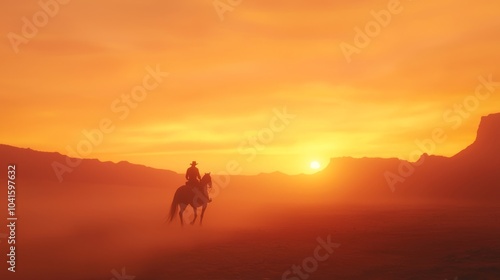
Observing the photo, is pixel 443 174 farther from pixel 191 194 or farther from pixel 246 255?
pixel 246 255

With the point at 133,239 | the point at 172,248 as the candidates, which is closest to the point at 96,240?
the point at 133,239

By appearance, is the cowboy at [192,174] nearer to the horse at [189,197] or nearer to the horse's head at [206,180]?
the horse at [189,197]

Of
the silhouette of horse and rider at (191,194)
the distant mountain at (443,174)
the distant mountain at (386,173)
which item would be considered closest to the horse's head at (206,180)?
the silhouette of horse and rider at (191,194)

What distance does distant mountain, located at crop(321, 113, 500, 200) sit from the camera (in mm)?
98875

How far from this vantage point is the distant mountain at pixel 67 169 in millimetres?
141875

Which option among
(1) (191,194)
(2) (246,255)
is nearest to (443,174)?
(1) (191,194)

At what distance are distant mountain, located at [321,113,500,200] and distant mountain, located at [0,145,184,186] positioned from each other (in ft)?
265

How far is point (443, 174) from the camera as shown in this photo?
123m

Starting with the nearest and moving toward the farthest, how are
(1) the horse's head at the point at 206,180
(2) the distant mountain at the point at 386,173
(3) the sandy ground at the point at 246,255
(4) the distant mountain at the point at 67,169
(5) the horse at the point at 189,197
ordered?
1. (3) the sandy ground at the point at 246,255
2. (5) the horse at the point at 189,197
3. (1) the horse's head at the point at 206,180
4. (2) the distant mountain at the point at 386,173
5. (4) the distant mountain at the point at 67,169

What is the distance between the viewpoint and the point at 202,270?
13.9 m

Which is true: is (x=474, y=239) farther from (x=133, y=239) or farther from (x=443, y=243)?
(x=133, y=239)

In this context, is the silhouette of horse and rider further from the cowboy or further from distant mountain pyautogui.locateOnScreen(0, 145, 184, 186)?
distant mountain pyautogui.locateOnScreen(0, 145, 184, 186)

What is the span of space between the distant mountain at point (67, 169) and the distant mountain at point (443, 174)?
80758mm

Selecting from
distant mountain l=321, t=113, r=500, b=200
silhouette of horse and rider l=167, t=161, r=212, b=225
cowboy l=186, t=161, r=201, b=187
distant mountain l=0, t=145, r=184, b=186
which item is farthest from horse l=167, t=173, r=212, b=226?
distant mountain l=0, t=145, r=184, b=186
